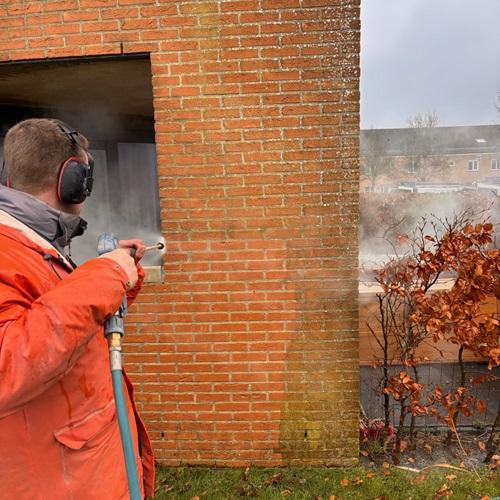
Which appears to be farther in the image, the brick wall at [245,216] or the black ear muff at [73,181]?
the brick wall at [245,216]

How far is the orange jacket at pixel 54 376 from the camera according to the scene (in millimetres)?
1219

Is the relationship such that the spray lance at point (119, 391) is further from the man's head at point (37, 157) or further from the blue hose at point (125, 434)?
the man's head at point (37, 157)

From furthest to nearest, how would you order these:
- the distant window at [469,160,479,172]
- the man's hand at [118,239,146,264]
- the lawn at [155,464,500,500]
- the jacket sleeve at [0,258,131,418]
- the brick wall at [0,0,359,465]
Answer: the distant window at [469,160,479,172]
the lawn at [155,464,500,500]
the brick wall at [0,0,359,465]
the man's hand at [118,239,146,264]
the jacket sleeve at [0,258,131,418]

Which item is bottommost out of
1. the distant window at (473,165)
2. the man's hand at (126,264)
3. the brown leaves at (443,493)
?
the brown leaves at (443,493)

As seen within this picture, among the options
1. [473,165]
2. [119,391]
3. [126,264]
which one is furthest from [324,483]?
[473,165]

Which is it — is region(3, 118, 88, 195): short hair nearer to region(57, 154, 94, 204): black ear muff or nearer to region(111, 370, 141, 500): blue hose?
region(57, 154, 94, 204): black ear muff

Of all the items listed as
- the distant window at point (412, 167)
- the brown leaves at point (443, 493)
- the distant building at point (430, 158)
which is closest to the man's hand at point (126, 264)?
the brown leaves at point (443, 493)

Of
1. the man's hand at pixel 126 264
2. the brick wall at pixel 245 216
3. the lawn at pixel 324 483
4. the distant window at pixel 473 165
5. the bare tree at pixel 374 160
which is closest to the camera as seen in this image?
the man's hand at pixel 126 264

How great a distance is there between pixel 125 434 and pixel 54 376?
17.5 inches

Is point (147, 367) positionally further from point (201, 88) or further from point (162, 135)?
point (201, 88)

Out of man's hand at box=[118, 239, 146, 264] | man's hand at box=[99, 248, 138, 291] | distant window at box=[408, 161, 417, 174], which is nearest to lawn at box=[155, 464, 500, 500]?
man's hand at box=[118, 239, 146, 264]

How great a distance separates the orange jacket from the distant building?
78.2ft

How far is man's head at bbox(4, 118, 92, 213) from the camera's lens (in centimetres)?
152

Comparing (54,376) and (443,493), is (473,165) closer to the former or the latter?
(443,493)
